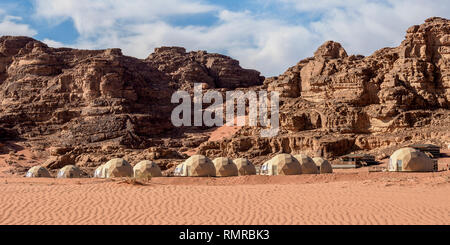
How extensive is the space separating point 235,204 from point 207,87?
73.4 metres

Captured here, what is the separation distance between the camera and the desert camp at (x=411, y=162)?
3344 cm

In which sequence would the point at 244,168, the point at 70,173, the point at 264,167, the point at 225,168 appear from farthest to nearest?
the point at 70,173
the point at 244,168
the point at 264,167
the point at 225,168

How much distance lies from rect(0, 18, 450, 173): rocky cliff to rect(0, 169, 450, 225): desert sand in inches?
960

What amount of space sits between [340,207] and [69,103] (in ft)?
213

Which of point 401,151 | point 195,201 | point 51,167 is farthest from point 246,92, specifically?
point 195,201

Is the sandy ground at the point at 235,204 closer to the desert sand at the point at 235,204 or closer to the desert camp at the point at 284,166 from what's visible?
the desert sand at the point at 235,204

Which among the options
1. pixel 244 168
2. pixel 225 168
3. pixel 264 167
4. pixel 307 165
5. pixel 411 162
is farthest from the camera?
pixel 244 168

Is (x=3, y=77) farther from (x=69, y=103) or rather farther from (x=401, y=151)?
(x=401, y=151)

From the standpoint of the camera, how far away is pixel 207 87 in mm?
92125

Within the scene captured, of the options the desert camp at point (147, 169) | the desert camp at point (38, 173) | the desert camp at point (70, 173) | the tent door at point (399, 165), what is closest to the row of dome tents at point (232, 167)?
the desert camp at point (147, 169)

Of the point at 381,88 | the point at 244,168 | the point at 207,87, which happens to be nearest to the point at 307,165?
the point at 244,168

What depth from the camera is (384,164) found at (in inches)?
1677

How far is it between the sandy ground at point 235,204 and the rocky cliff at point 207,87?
79.2 ft

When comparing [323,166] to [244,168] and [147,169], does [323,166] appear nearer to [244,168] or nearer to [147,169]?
[244,168]
